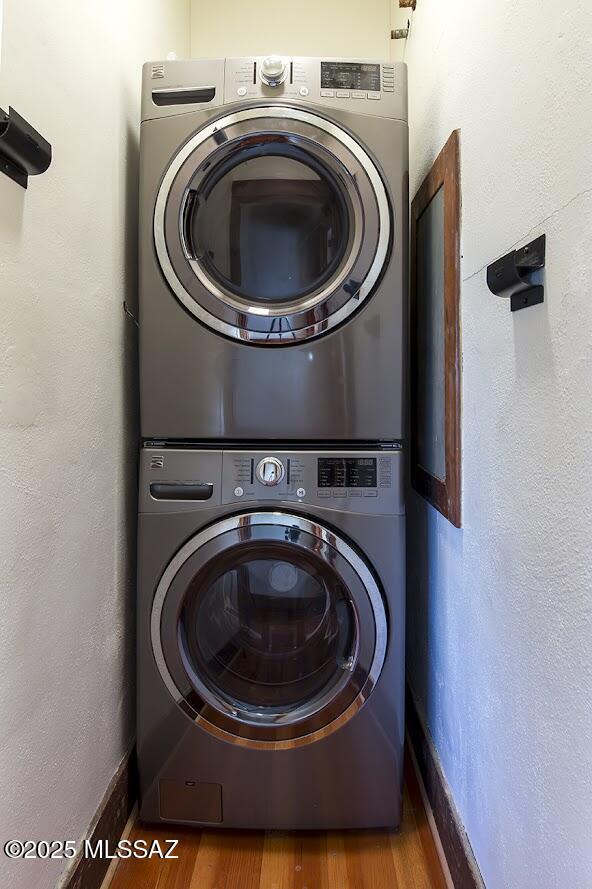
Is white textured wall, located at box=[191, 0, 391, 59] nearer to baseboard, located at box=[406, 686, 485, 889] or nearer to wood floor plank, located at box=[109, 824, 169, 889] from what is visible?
baseboard, located at box=[406, 686, 485, 889]

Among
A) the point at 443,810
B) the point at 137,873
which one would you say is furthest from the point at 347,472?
the point at 137,873

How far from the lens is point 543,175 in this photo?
0.75 meters

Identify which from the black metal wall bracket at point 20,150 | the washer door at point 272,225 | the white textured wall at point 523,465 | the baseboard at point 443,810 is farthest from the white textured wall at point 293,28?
the baseboard at point 443,810

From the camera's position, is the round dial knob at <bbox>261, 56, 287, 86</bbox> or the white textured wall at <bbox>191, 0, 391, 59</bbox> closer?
the round dial knob at <bbox>261, 56, 287, 86</bbox>

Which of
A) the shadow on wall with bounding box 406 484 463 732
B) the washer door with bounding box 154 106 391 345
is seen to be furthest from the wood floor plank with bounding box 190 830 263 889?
the washer door with bounding box 154 106 391 345

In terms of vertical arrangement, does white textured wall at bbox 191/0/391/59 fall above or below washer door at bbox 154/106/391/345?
above

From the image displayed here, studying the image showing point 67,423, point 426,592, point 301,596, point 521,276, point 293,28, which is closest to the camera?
point 521,276

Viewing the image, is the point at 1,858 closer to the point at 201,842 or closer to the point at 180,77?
the point at 201,842

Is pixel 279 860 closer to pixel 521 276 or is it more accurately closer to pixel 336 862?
pixel 336 862

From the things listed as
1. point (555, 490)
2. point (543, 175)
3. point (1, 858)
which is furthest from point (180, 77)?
point (1, 858)

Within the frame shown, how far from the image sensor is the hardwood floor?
118 centimetres

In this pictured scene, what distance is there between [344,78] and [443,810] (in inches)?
68.4

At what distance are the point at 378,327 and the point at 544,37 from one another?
Answer: 62 cm

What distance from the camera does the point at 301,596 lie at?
4.31 feet
